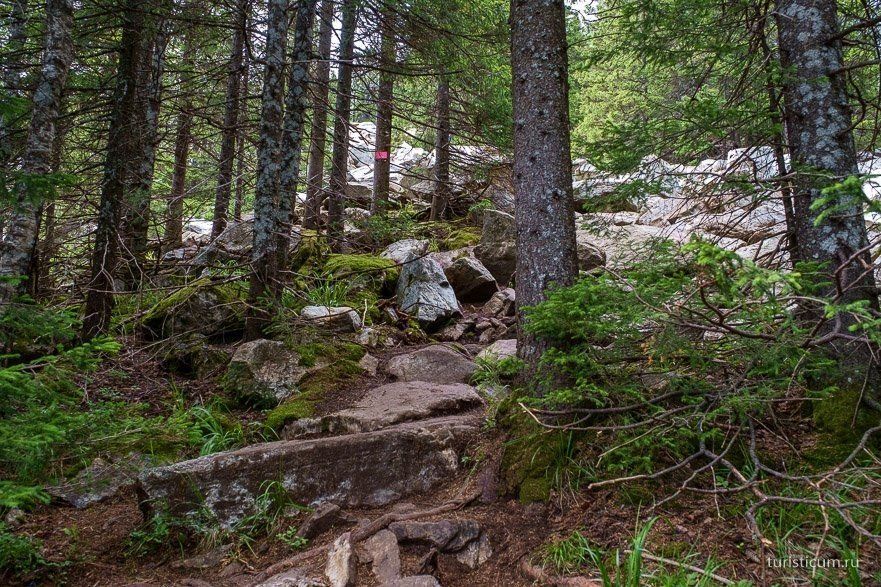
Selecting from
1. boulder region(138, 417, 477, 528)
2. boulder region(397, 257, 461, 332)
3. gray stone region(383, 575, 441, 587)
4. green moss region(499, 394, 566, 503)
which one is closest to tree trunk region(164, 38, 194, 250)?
boulder region(397, 257, 461, 332)

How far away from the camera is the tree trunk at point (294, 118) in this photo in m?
7.40

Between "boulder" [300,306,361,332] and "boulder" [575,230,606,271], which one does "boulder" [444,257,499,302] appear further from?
"boulder" [300,306,361,332]

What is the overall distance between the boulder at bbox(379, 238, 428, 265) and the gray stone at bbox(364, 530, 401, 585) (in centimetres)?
721

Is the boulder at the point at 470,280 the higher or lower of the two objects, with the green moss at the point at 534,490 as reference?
higher

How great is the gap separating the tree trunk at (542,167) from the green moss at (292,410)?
2.83 meters

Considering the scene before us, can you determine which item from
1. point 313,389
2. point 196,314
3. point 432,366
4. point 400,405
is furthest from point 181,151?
point 400,405

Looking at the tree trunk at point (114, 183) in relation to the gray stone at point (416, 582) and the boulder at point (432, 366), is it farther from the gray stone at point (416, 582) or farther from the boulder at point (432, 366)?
the gray stone at point (416, 582)

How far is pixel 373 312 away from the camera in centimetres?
860

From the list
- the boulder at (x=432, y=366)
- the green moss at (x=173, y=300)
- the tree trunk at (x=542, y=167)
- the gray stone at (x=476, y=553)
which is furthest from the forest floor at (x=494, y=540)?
the green moss at (x=173, y=300)

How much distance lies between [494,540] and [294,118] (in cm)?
696

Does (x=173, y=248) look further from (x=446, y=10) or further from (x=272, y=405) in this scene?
(x=446, y=10)

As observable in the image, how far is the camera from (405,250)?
10.8 meters

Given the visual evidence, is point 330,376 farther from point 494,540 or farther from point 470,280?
point 470,280

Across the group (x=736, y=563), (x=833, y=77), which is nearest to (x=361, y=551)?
(x=736, y=563)
